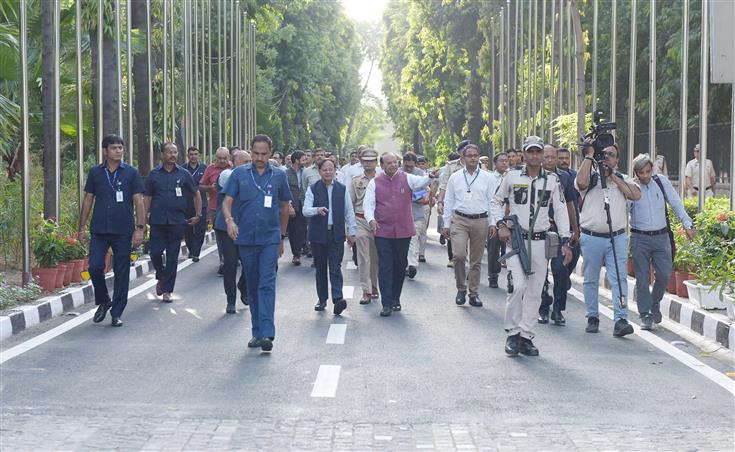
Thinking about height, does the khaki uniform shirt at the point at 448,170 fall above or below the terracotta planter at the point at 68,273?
above

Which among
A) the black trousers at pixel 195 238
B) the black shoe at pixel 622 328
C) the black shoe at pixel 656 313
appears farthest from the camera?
the black trousers at pixel 195 238

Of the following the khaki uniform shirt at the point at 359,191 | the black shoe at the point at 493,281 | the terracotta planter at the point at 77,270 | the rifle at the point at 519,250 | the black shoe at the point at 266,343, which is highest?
the khaki uniform shirt at the point at 359,191

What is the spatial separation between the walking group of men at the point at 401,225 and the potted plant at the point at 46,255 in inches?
50.1

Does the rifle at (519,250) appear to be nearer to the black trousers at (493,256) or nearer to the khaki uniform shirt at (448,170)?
the black trousers at (493,256)

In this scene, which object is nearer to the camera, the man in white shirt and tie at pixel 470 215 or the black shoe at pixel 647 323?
the black shoe at pixel 647 323

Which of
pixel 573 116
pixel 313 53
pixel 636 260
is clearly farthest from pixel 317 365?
pixel 313 53

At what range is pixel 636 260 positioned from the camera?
12492mm

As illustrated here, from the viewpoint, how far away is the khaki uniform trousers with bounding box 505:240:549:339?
1070cm

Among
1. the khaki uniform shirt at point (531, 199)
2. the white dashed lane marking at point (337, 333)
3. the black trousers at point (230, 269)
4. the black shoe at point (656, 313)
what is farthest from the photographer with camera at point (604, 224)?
the black trousers at point (230, 269)

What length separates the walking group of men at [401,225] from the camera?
10789mm

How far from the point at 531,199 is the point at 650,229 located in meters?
2.08

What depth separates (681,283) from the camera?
14352 mm

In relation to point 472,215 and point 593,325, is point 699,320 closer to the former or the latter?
point 593,325

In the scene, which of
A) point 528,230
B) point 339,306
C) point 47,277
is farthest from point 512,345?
point 47,277
